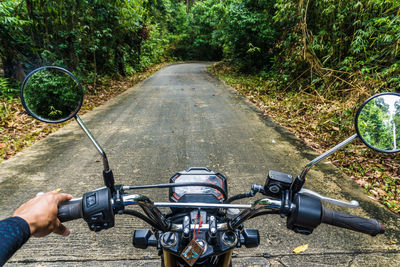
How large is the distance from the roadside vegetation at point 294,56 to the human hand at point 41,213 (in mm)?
3176

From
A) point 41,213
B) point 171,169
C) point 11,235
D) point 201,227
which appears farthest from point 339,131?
point 11,235

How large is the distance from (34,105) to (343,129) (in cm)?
481

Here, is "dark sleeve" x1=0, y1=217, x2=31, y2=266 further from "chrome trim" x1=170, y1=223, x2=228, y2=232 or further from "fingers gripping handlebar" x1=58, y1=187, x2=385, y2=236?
"chrome trim" x1=170, y1=223, x2=228, y2=232

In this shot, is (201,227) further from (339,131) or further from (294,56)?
(294,56)

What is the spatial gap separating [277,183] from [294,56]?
7.61 metres

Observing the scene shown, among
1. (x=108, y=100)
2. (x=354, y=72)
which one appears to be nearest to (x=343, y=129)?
(x=354, y=72)

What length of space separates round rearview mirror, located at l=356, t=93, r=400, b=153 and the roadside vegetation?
6.40ft

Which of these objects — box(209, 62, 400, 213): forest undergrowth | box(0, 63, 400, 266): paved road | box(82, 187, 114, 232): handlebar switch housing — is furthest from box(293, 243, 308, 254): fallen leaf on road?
box(82, 187, 114, 232): handlebar switch housing

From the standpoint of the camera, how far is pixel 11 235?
72cm

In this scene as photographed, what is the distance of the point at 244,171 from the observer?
3.19 m

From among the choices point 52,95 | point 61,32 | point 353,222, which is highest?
point 61,32

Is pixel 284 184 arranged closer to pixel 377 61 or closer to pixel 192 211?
pixel 192 211

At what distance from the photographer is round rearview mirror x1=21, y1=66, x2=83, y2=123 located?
4.37 feet

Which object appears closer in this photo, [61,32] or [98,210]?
[98,210]
